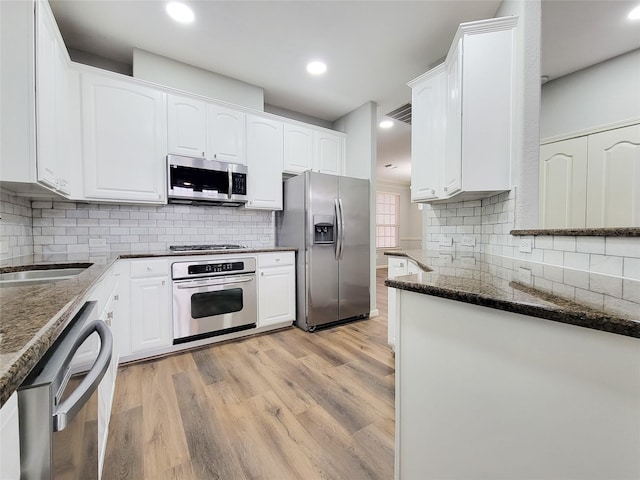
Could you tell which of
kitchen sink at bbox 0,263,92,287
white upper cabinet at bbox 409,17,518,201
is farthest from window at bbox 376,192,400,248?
kitchen sink at bbox 0,263,92,287

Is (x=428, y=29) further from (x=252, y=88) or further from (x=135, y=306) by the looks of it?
(x=135, y=306)

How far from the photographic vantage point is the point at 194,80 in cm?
273

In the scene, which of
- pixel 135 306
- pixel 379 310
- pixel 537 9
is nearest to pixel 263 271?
pixel 135 306

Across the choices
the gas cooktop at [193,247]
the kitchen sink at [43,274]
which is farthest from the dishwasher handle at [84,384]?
the gas cooktop at [193,247]

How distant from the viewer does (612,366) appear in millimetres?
537

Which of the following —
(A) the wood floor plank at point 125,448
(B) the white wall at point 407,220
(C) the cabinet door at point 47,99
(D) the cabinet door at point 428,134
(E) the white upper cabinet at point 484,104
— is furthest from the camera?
(B) the white wall at point 407,220

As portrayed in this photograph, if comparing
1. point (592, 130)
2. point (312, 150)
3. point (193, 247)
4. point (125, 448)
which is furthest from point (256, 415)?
point (592, 130)

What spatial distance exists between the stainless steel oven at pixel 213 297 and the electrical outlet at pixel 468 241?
2004 mm

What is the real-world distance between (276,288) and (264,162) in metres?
1.46

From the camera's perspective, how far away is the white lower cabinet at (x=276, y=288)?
2.83 meters

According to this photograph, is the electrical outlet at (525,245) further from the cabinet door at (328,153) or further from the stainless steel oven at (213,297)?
the cabinet door at (328,153)

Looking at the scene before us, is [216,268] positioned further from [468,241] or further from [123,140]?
[468,241]

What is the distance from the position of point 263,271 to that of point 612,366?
260cm

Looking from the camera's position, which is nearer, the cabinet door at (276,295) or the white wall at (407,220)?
the cabinet door at (276,295)
